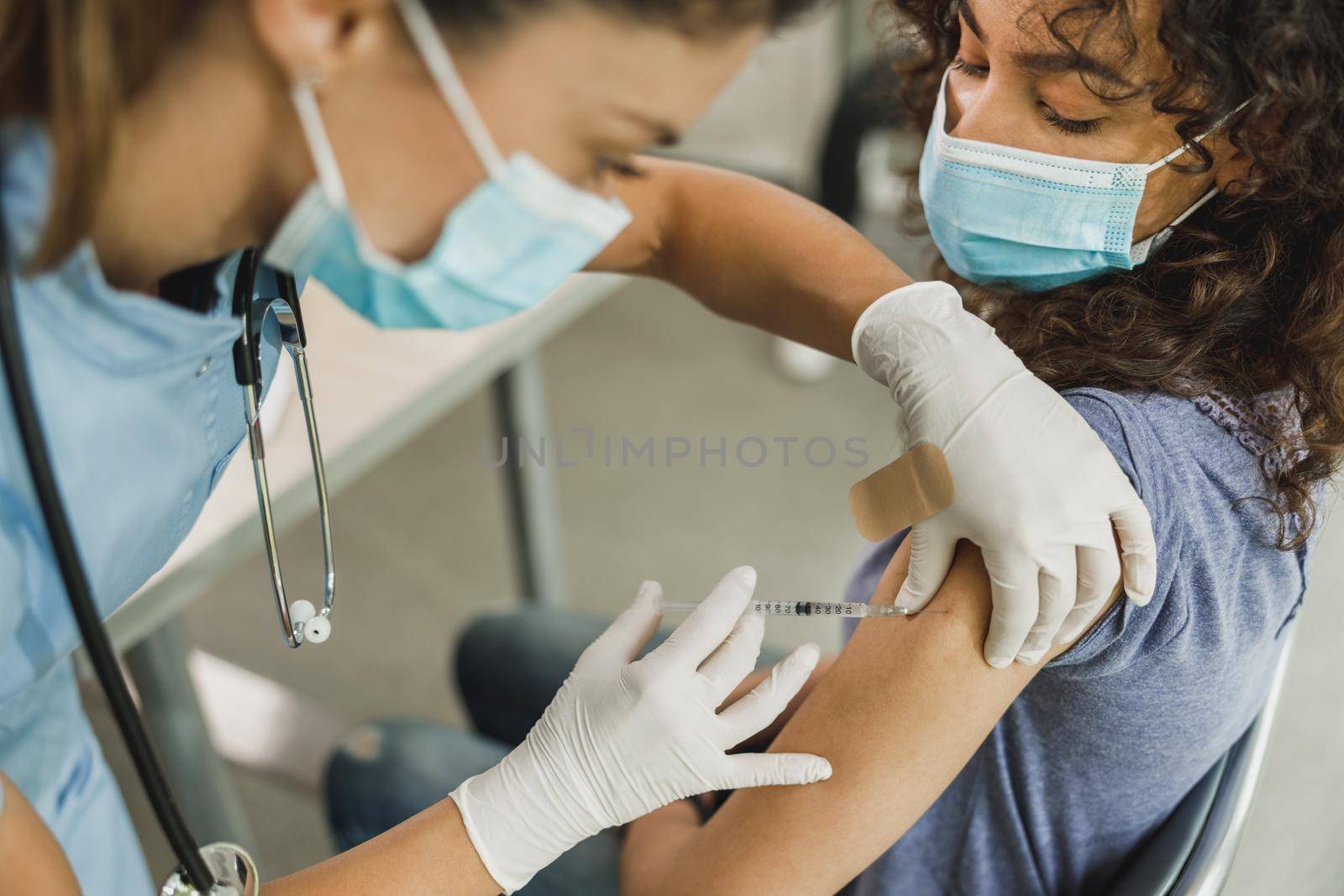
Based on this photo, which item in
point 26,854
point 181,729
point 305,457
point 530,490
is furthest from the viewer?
point 530,490

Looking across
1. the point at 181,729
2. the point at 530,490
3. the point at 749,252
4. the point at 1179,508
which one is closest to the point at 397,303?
the point at 749,252

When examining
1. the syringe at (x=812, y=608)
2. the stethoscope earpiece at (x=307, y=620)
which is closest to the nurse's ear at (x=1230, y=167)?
the syringe at (x=812, y=608)

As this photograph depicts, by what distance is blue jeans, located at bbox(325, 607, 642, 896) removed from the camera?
104 cm

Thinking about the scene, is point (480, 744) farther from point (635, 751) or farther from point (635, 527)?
point (635, 527)

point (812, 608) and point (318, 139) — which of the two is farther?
point (812, 608)

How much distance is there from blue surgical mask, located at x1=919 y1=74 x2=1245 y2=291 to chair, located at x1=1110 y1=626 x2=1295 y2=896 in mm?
372

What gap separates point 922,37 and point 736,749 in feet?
2.06

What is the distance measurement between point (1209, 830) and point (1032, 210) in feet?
1.62

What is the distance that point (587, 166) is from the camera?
0.67m

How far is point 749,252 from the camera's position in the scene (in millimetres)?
1047

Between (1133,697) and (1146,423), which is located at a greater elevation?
(1146,423)

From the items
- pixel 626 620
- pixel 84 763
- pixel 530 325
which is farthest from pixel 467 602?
pixel 626 620

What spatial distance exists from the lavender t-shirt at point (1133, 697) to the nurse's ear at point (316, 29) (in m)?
0.52

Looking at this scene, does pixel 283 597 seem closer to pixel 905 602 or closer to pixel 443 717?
pixel 905 602
